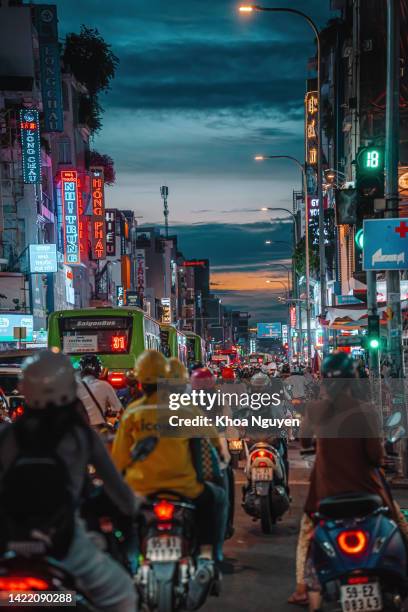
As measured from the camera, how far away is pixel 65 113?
66625mm

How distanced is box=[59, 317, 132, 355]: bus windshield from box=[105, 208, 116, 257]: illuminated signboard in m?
41.9

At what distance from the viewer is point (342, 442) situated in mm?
6676

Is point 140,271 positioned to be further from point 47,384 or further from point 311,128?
point 47,384

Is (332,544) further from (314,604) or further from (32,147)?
(32,147)

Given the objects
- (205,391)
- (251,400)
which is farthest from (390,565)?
(251,400)

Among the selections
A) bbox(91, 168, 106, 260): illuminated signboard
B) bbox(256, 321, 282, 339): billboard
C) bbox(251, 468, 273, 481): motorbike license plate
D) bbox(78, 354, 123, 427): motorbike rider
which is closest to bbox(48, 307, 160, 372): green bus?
bbox(78, 354, 123, 427): motorbike rider

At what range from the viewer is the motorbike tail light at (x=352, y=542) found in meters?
6.16

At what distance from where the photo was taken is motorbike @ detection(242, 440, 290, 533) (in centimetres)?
1157

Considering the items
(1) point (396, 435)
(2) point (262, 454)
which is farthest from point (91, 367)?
(1) point (396, 435)

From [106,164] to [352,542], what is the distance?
65.4 m

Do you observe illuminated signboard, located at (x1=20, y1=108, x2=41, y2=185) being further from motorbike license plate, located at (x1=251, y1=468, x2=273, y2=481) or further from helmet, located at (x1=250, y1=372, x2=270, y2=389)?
motorbike license plate, located at (x1=251, y1=468, x2=273, y2=481)

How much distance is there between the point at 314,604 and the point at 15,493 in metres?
2.99

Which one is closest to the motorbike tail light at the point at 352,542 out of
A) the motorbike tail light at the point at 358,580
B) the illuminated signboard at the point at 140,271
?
the motorbike tail light at the point at 358,580

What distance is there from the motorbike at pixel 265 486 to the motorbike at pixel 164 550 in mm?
4689
